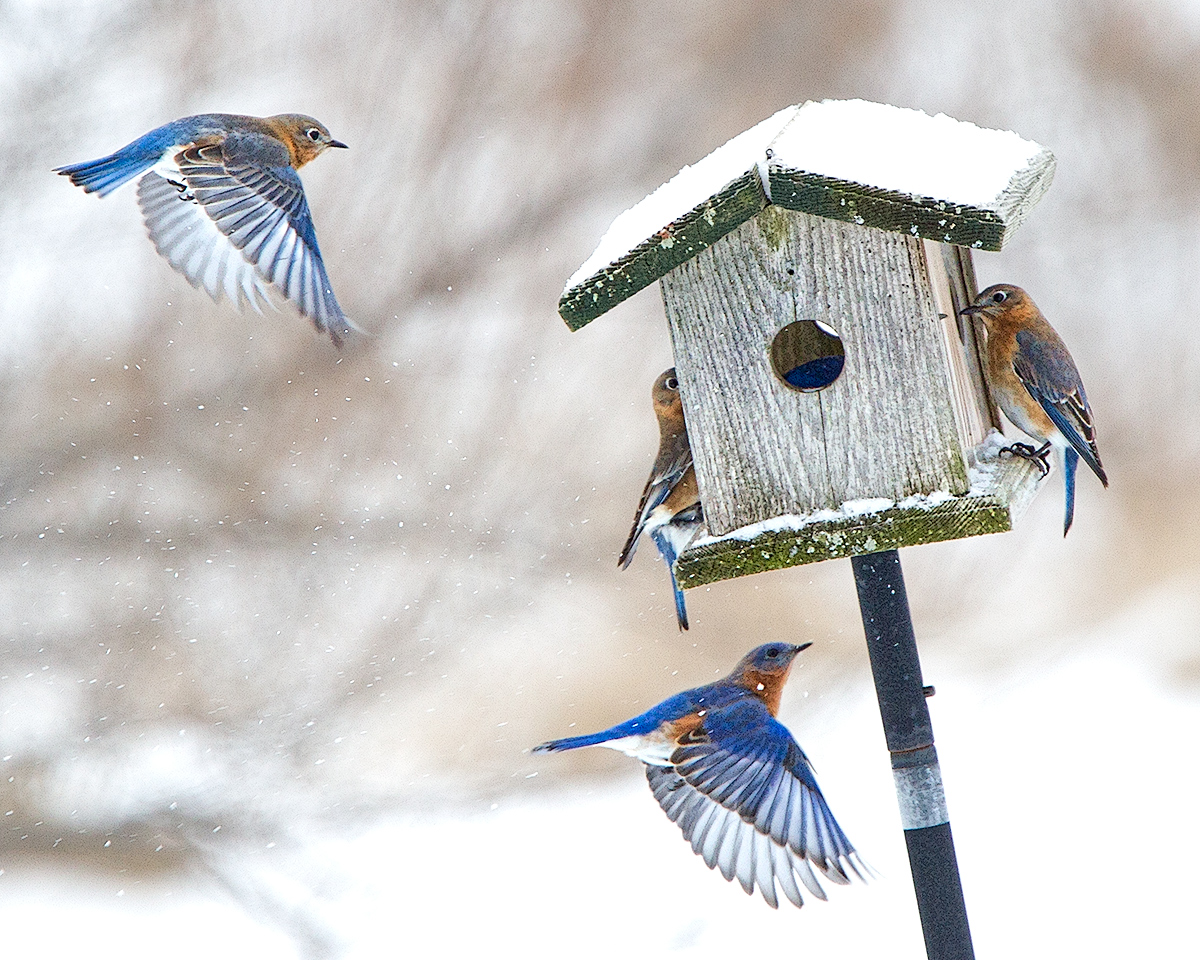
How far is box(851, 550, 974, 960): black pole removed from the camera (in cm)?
144

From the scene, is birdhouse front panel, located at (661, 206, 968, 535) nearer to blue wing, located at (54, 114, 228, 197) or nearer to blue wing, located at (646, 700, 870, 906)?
blue wing, located at (646, 700, 870, 906)

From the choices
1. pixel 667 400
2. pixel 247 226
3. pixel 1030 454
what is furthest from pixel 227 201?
pixel 1030 454

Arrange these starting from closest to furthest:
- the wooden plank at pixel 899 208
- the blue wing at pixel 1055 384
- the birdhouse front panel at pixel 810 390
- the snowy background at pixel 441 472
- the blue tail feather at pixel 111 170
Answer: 1. the wooden plank at pixel 899 208
2. the birdhouse front panel at pixel 810 390
3. the blue wing at pixel 1055 384
4. the blue tail feather at pixel 111 170
5. the snowy background at pixel 441 472

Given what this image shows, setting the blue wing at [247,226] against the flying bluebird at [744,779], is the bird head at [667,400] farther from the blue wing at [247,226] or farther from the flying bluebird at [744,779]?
the blue wing at [247,226]

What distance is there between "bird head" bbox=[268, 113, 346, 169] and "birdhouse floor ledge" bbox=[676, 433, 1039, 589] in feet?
3.65

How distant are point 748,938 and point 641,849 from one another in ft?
1.93

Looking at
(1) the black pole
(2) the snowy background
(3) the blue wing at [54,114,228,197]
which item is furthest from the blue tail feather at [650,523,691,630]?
(2) the snowy background

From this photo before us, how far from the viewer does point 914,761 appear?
144cm

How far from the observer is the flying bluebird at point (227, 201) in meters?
1.98

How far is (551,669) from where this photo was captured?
155 inches

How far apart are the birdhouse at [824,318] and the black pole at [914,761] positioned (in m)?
0.10

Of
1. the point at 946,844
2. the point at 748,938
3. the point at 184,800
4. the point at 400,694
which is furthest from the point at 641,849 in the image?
the point at 946,844

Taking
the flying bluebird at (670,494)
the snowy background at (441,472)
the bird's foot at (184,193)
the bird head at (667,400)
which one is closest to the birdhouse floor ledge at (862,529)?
the flying bluebird at (670,494)

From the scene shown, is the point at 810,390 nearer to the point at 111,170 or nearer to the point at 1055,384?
the point at 1055,384
